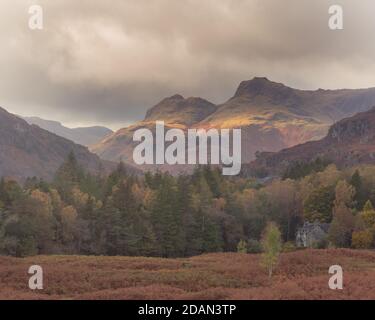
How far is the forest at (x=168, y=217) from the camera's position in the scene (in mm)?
66438

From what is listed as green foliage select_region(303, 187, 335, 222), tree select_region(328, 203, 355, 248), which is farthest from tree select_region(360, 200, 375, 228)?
green foliage select_region(303, 187, 335, 222)

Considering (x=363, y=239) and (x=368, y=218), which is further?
(x=368, y=218)

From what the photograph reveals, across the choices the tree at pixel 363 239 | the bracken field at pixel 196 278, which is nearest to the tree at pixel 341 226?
the tree at pixel 363 239

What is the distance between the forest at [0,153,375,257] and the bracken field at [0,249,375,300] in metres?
15.6

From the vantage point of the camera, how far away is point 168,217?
242 ft

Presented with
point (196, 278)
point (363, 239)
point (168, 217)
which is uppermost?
point (168, 217)

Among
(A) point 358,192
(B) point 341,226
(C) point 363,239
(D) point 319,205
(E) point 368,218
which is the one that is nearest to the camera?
(C) point 363,239

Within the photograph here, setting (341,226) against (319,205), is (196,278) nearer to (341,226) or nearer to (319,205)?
(341,226)

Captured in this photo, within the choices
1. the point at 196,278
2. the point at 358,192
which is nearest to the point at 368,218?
the point at 358,192

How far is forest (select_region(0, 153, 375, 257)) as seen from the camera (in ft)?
218

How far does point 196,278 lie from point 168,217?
36.5 metres

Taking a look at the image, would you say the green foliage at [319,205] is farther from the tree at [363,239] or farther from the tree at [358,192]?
the tree at [363,239]
